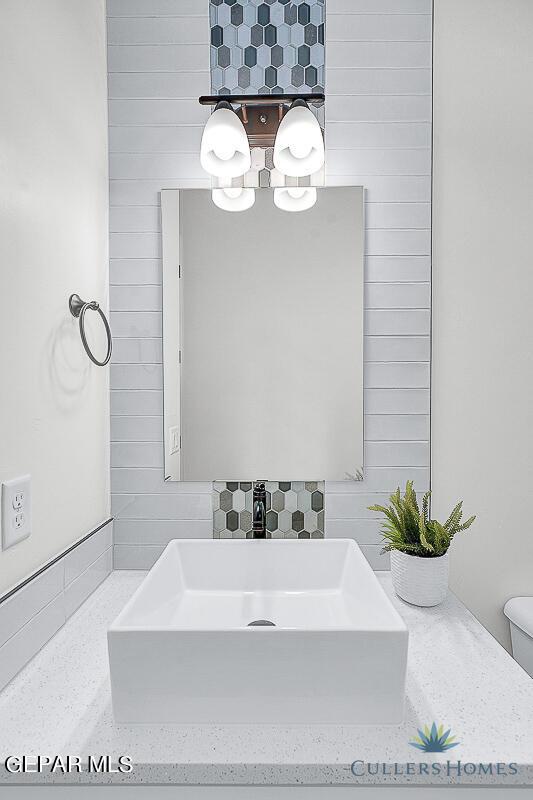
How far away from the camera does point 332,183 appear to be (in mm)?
1619

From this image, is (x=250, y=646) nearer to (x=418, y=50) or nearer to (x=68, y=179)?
(x=68, y=179)

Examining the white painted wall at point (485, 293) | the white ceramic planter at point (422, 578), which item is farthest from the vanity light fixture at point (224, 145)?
the white ceramic planter at point (422, 578)

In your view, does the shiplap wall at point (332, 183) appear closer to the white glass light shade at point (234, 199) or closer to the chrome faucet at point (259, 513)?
the white glass light shade at point (234, 199)

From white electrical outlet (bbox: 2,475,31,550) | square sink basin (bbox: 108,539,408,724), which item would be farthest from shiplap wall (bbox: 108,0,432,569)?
square sink basin (bbox: 108,539,408,724)

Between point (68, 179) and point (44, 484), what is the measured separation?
68 centimetres

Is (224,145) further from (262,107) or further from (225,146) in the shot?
(262,107)

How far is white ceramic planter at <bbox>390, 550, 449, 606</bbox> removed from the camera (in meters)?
1.36

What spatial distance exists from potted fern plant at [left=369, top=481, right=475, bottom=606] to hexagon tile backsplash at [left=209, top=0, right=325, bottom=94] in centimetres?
113

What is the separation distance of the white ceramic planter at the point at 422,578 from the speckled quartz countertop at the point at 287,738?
0.22 meters

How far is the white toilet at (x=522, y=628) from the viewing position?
1516 mm

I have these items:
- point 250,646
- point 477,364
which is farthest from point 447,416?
point 250,646

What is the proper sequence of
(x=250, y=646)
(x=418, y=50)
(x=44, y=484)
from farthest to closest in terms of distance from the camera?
(x=418, y=50) < (x=44, y=484) < (x=250, y=646)

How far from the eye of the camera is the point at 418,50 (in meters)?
1.60

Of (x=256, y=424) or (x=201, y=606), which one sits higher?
(x=256, y=424)
